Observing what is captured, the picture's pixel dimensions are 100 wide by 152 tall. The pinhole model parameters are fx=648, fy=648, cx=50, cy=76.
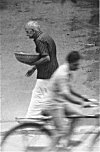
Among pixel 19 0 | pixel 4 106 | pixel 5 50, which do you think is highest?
pixel 19 0

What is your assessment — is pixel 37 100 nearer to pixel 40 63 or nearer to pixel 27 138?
pixel 40 63

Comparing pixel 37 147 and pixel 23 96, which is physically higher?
pixel 37 147

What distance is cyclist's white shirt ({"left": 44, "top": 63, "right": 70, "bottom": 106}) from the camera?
664 centimetres

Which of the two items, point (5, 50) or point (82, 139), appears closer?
point (82, 139)

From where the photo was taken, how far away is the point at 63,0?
1045 centimetres

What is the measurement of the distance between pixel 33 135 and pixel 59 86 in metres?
0.61

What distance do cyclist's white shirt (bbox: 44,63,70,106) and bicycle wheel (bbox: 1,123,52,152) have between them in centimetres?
30

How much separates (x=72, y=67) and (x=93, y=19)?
3.68 m

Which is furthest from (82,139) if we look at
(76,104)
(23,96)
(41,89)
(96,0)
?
(96,0)

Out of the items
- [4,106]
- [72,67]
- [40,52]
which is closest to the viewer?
[72,67]

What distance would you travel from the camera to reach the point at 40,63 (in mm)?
7934

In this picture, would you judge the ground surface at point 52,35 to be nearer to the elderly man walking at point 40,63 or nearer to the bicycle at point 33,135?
the elderly man walking at point 40,63

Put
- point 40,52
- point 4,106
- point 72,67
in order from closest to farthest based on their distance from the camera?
point 72,67 < point 40,52 < point 4,106

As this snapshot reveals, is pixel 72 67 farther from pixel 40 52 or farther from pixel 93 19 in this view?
pixel 93 19
